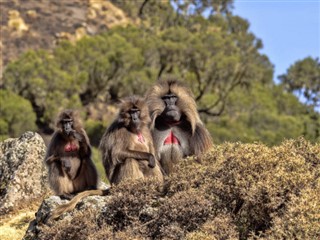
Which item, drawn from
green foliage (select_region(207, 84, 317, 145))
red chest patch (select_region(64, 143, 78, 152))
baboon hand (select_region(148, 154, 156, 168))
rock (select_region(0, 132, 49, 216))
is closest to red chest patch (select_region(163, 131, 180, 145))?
baboon hand (select_region(148, 154, 156, 168))

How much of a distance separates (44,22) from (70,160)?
45037 millimetres

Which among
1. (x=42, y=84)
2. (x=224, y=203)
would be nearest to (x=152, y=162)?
(x=224, y=203)

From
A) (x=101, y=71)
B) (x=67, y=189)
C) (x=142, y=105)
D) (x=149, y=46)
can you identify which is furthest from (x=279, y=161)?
(x=149, y=46)

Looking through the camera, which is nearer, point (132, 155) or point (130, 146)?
point (132, 155)

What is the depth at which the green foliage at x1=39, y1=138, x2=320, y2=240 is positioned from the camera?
6.16m

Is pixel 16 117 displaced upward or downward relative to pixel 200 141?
downward

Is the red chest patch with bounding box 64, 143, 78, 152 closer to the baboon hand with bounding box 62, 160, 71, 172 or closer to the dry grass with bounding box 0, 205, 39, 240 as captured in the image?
the baboon hand with bounding box 62, 160, 71, 172

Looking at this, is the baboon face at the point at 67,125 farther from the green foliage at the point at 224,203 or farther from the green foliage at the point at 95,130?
the green foliage at the point at 95,130

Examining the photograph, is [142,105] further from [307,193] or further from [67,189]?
[307,193]

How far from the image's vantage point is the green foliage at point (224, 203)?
6.16 m

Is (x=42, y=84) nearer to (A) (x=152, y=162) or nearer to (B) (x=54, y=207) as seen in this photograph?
Result: (A) (x=152, y=162)

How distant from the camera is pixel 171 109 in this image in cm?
952

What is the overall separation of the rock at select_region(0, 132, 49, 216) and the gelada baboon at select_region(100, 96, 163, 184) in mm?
2901

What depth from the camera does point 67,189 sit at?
31.7 ft
